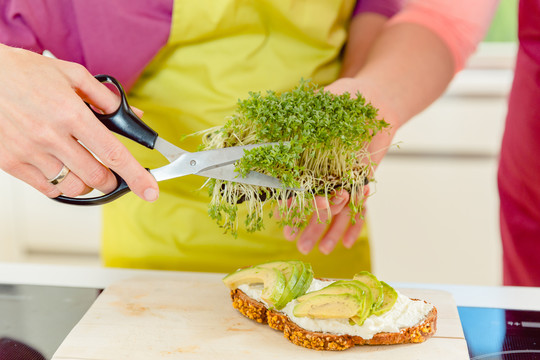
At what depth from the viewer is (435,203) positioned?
307cm

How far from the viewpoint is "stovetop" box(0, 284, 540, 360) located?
1.07m

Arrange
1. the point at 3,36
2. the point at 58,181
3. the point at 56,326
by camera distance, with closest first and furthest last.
Result: the point at 58,181
the point at 56,326
the point at 3,36

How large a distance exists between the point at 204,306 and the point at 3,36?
0.66m

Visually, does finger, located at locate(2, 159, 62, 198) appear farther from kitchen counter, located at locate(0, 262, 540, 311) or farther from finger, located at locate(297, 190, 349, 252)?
finger, located at locate(297, 190, 349, 252)

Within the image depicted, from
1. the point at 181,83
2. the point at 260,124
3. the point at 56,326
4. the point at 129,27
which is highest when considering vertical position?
the point at 129,27

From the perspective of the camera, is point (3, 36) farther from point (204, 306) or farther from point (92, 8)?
point (204, 306)

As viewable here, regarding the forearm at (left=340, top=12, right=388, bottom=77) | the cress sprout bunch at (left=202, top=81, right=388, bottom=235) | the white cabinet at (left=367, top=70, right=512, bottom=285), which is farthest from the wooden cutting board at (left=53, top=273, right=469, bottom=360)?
the white cabinet at (left=367, top=70, right=512, bottom=285)

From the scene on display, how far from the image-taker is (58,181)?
1.05 meters

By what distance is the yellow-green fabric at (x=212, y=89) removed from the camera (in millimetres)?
1315

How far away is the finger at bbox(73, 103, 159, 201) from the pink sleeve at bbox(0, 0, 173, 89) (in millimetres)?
339

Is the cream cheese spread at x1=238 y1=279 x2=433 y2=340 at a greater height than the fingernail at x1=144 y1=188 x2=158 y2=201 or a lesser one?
lesser

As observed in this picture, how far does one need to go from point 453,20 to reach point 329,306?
0.81 meters

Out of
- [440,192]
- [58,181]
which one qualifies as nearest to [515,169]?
[58,181]

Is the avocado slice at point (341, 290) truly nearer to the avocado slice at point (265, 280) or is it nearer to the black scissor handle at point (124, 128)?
the avocado slice at point (265, 280)
